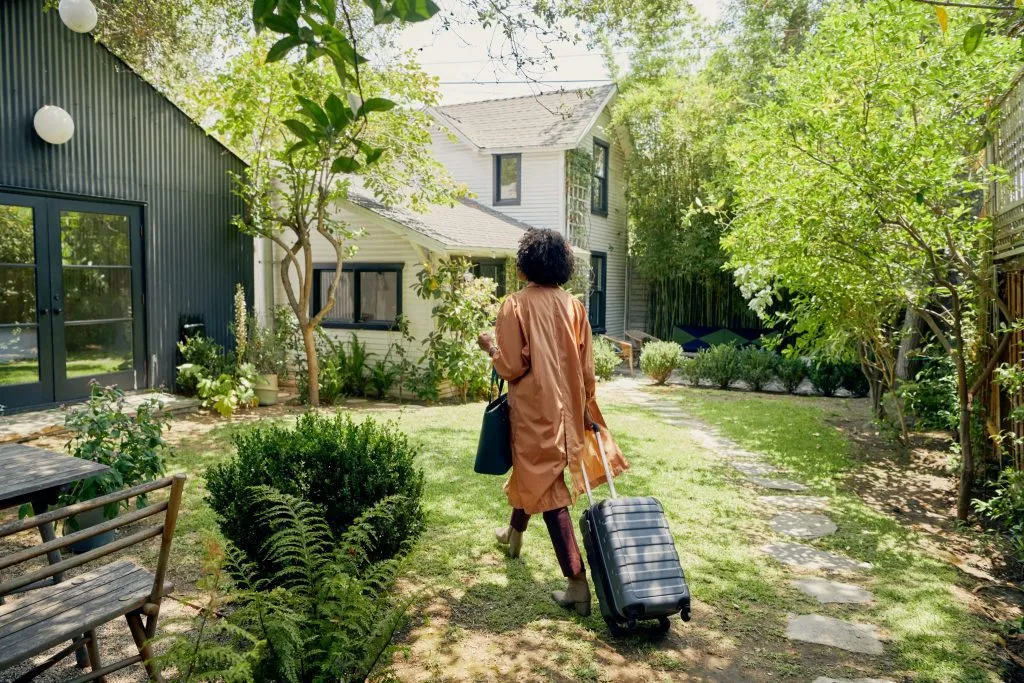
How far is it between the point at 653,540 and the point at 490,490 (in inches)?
110

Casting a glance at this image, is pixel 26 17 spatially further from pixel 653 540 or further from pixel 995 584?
pixel 995 584

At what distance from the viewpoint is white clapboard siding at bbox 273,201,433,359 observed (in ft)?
39.5

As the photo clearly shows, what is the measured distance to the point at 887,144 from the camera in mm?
5309

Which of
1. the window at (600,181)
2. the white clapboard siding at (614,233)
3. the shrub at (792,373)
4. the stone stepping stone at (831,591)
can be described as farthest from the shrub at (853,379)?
the stone stepping stone at (831,591)

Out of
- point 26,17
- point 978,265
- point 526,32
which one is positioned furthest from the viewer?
point 26,17

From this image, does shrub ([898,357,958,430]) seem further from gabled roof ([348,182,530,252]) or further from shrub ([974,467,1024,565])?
gabled roof ([348,182,530,252])

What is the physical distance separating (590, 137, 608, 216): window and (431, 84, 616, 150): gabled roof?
3.67ft

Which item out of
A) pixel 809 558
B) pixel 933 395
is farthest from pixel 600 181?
pixel 809 558

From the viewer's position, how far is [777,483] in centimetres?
660

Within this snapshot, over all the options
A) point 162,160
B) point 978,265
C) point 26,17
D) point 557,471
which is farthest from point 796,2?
point 557,471

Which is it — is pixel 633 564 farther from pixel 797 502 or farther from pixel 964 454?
pixel 964 454

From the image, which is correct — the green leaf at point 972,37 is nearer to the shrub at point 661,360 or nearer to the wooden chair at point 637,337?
the shrub at point 661,360

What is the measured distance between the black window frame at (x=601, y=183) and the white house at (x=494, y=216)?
0.03 meters

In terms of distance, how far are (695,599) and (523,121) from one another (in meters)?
14.7
